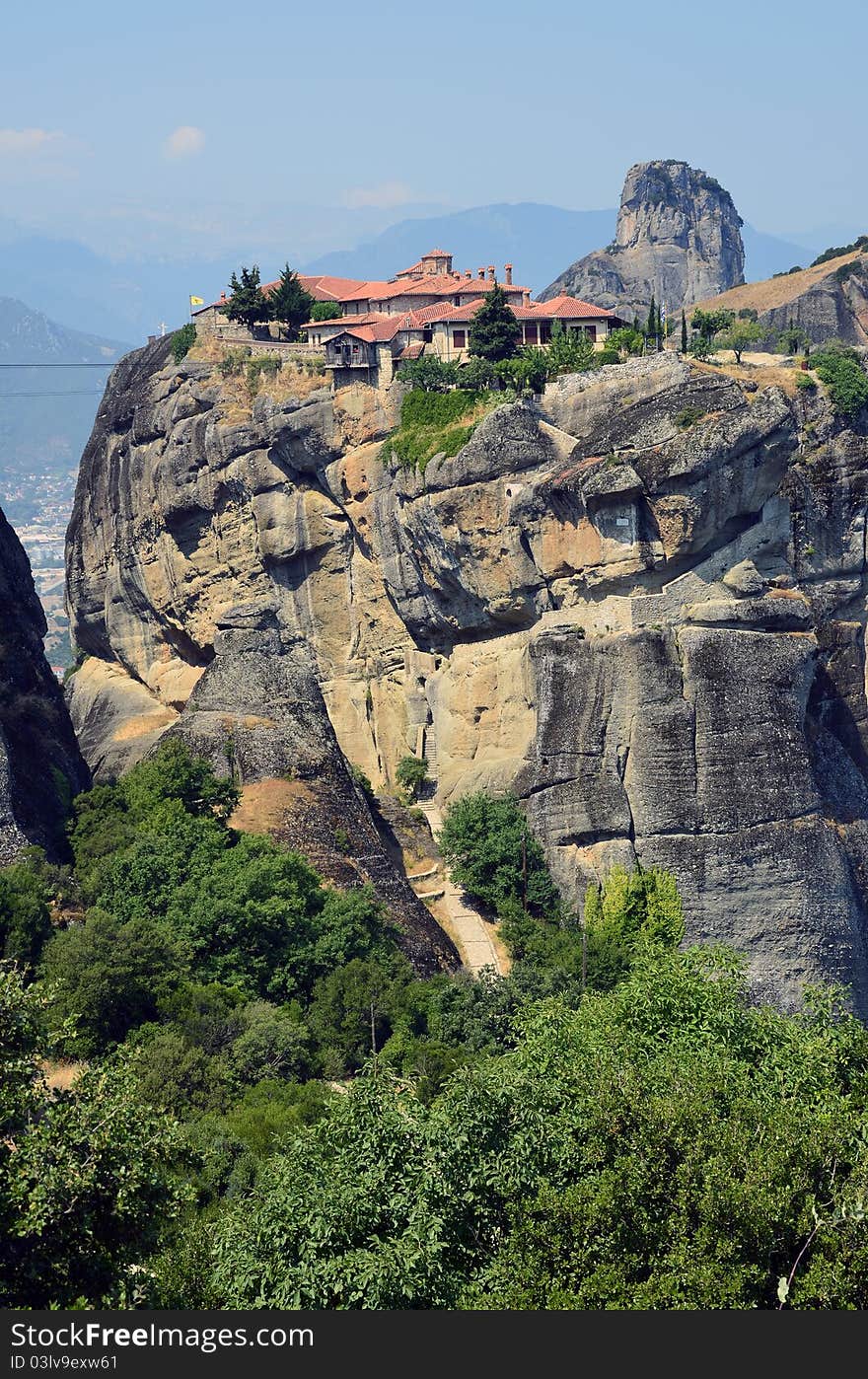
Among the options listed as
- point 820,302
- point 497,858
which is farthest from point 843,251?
point 497,858

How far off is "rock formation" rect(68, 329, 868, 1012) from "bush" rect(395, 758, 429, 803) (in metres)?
0.64

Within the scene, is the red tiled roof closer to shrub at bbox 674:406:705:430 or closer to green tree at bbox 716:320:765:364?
green tree at bbox 716:320:765:364

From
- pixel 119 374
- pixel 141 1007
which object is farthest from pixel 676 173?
pixel 141 1007

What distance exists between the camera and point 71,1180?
83.5ft

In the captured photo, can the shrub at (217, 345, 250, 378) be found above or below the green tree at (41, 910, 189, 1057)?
above

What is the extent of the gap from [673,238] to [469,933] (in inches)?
3256

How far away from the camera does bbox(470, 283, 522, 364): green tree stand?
6888 centimetres

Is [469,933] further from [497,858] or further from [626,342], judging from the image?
[626,342]

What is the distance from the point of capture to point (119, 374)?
83.5 meters

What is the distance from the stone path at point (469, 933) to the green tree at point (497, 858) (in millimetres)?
463

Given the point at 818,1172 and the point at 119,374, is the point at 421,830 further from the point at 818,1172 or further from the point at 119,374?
the point at 818,1172

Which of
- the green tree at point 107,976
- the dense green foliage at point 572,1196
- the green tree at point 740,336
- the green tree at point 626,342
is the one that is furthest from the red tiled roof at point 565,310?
the dense green foliage at point 572,1196

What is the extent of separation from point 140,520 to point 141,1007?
3584cm

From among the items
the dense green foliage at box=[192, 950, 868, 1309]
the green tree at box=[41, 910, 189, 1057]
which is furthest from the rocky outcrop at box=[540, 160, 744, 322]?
the dense green foliage at box=[192, 950, 868, 1309]
